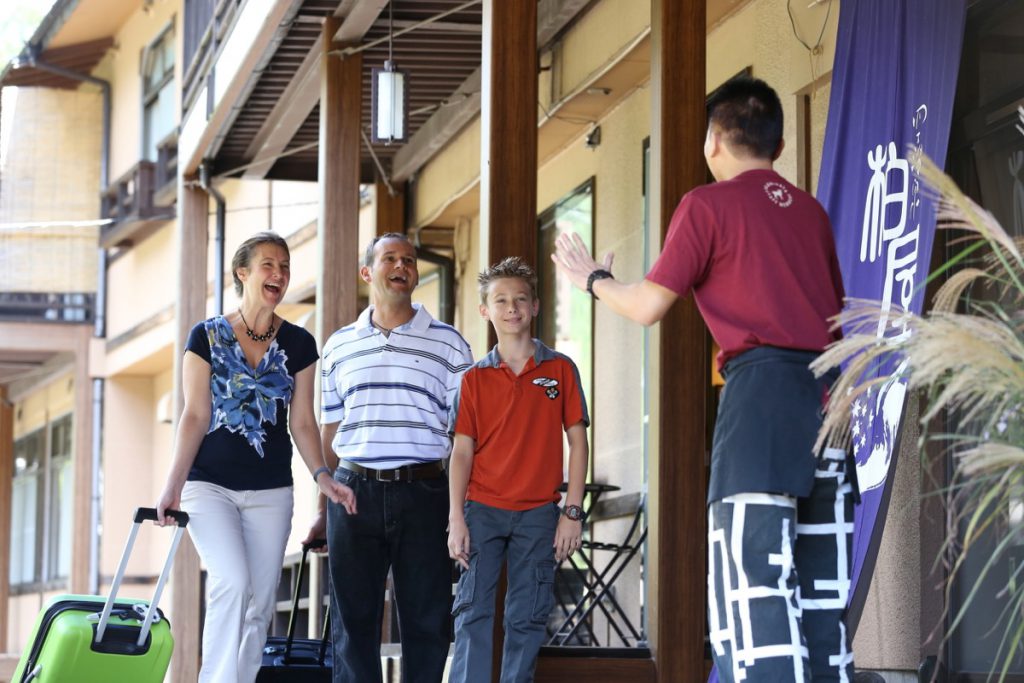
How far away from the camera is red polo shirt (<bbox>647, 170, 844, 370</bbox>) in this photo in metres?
3.87

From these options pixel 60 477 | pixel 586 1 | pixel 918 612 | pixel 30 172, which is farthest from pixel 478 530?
pixel 60 477

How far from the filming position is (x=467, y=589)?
216 inches

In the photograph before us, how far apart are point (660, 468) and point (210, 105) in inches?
245

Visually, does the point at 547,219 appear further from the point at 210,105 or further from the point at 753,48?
the point at 753,48

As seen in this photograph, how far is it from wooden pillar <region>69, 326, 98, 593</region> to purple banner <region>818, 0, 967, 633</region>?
15.8m

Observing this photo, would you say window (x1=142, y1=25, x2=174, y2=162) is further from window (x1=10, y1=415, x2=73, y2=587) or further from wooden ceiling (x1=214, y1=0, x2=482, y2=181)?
wooden ceiling (x1=214, y1=0, x2=482, y2=181)

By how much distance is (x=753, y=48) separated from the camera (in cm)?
826

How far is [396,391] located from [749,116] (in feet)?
7.41

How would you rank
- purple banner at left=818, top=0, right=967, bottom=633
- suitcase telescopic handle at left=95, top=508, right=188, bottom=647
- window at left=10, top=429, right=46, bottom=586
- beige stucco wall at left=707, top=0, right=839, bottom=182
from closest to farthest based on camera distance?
purple banner at left=818, top=0, right=967, bottom=633
suitcase telescopic handle at left=95, top=508, right=188, bottom=647
beige stucco wall at left=707, top=0, right=839, bottom=182
window at left=10, top=429, right=46, bottom=586

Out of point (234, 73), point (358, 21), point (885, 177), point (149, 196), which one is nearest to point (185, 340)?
point (234, 73)

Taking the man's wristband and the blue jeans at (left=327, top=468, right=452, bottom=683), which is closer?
A: the man's wristband

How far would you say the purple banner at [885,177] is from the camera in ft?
17.5

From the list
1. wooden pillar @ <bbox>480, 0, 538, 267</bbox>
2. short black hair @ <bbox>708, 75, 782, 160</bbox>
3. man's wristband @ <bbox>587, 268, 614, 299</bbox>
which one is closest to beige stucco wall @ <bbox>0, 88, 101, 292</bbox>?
wooden pillar @ <bbox>480, 0, 538, 267</bbox>

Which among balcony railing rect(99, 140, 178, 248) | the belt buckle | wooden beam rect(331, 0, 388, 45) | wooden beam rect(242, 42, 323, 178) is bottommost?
the belt buckle
